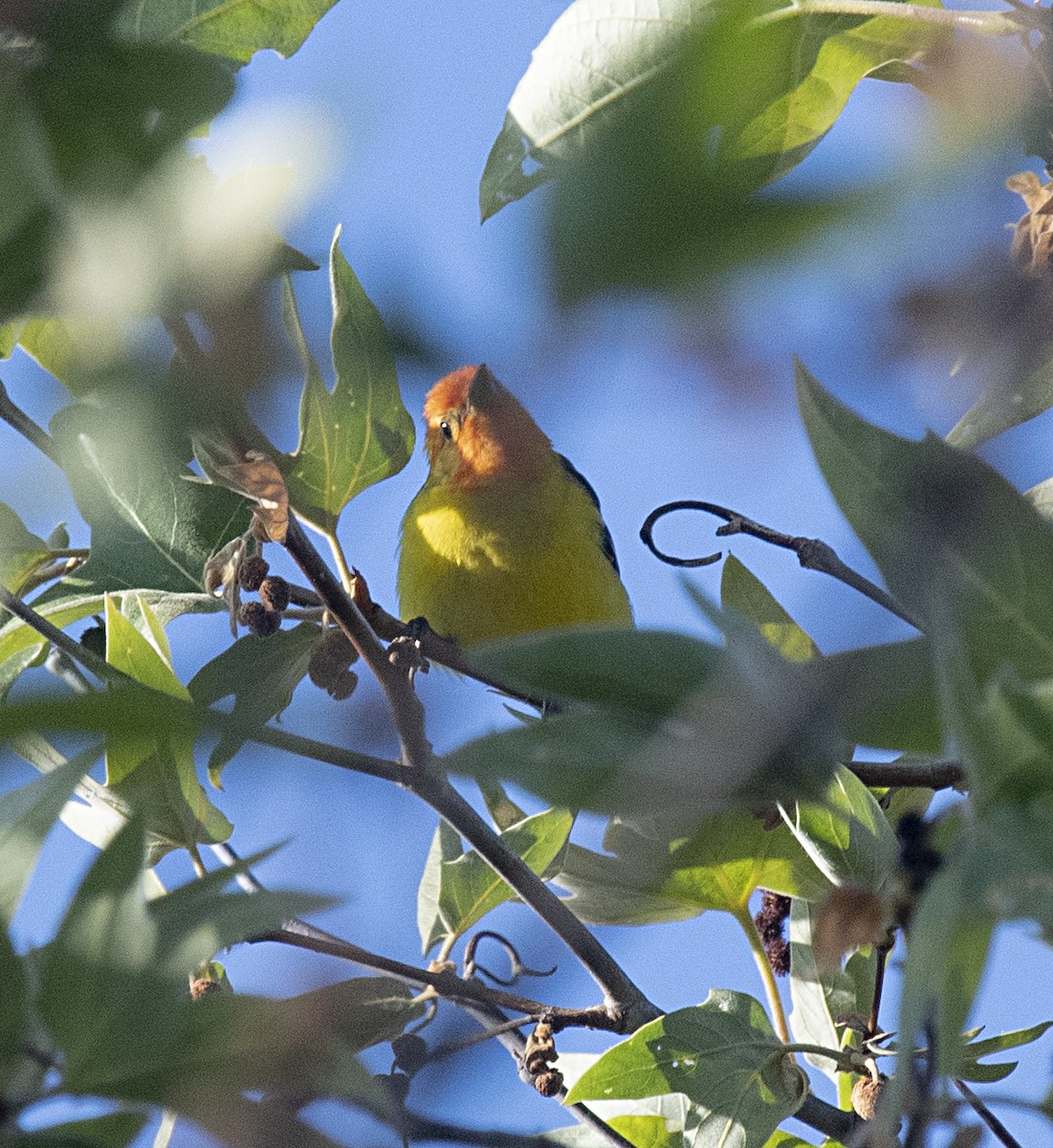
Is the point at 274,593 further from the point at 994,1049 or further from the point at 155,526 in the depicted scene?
the point at 994,1049

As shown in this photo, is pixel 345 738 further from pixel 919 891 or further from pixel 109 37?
pixel 109 37

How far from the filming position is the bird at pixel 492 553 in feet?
10.5

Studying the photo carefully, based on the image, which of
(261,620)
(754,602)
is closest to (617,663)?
(261,620)

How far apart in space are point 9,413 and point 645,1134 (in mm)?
1129

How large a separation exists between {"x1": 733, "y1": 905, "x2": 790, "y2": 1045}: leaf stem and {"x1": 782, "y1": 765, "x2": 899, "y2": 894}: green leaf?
0.30m

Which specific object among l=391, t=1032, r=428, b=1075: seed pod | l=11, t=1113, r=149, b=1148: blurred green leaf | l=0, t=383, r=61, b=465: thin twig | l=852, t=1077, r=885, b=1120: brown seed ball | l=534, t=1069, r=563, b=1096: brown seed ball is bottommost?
l=852, t=1077, r=885, b=1120: brown seed ball

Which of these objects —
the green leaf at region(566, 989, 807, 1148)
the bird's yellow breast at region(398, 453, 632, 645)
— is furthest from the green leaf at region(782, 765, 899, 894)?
the bird's yellow breast at region(398, 453, 632, 645)

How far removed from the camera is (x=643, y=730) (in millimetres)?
704

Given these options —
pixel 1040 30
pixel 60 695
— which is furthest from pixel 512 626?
pixel 60 695

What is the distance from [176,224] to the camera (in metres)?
0.36

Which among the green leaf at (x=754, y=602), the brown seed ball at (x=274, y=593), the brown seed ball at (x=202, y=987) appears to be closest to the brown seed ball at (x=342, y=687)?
the brown seed ball at (x=274, y=593)

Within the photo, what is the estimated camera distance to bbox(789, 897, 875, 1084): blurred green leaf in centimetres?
175

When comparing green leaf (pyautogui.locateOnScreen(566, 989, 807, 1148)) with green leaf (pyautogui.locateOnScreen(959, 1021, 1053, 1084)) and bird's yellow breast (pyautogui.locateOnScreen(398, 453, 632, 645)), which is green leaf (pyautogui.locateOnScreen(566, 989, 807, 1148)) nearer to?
green leaf (pyautogui.locateOnScreen(959, 1021, 1053, 1084))

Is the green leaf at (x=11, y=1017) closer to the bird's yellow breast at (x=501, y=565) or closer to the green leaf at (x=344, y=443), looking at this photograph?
the green leaf at (x=344, y=443)
